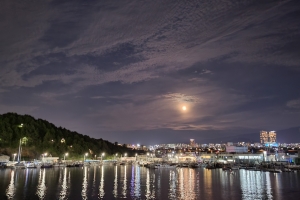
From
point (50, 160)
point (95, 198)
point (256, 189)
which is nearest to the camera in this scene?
point (95, 198)

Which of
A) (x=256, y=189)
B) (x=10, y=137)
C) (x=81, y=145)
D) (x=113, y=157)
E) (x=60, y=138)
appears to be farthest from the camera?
(x=113, y=157)

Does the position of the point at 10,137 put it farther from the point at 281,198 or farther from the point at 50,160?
the point at 281,198

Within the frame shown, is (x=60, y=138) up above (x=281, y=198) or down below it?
above

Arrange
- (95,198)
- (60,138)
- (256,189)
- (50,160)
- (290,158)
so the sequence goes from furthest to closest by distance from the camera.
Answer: (60,138)
(290,158)
(50,160)
(256,189)
(95,198)

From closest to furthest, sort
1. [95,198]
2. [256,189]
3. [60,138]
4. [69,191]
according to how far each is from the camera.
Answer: [95,198] < [69,191] < [256,189] < [60,138]

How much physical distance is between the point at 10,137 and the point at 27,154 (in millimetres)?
8033

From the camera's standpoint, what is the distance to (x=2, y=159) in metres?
72.8

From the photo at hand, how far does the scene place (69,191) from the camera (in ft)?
109

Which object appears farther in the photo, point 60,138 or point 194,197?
point 60,138

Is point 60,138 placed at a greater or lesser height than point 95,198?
greater

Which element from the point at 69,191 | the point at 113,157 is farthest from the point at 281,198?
the point at 113,157

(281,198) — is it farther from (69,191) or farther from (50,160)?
(50,160)

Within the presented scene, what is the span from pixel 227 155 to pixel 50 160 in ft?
244

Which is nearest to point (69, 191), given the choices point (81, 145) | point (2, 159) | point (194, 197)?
point (194, 197)
